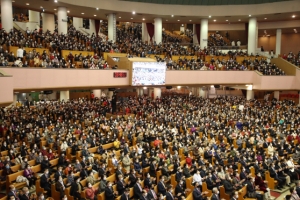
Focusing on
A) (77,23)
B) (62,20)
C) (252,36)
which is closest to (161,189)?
(62,20)

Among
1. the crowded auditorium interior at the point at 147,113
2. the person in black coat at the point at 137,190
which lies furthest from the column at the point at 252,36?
the person in black coat at the point at 137,190

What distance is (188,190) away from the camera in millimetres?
9047

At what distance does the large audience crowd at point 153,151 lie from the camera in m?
8.99

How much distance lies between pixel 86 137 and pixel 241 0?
1983cm

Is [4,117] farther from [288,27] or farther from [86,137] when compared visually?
[288,27]

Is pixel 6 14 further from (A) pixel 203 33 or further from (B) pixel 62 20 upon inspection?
(A) pixel 203 33

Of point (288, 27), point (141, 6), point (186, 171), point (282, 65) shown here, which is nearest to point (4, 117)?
point (186, 171)

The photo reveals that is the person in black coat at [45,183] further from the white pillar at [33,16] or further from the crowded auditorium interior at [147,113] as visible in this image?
the white pillar at [33,16]

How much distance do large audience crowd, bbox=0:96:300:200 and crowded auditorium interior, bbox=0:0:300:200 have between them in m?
0.04

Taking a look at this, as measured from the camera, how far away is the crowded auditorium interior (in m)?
9.44

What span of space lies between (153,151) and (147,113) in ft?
21.3

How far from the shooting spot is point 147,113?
59.5 ft

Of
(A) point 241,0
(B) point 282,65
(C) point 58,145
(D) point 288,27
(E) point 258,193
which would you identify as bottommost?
(E) point 258,193

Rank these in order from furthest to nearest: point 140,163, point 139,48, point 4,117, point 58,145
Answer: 1. point 139,48
2. point 4,117
3. point 58,145
4. point 140,163
